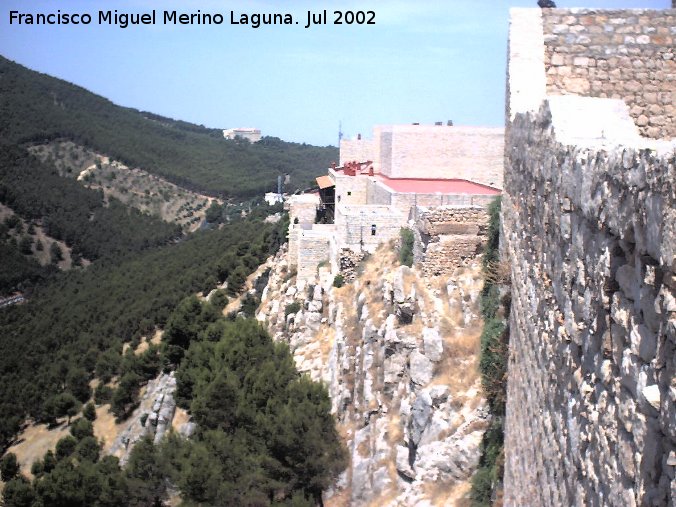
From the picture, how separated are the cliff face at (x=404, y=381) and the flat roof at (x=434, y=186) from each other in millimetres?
4027

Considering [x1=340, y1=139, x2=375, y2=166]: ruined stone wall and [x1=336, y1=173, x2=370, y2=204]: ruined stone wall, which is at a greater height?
[x1=340, y1=139, x2=375, y2=166]: ruined stone wall

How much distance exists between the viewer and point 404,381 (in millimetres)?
11047

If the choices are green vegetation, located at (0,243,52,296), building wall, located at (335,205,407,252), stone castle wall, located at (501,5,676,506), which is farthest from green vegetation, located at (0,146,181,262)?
stone castle wall, located at (501,5,676,506)

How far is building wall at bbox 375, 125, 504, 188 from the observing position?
907 inches

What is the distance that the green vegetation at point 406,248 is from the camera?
14453 millimetres

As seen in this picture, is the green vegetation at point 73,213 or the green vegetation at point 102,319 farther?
the green vegetation at point 73,213

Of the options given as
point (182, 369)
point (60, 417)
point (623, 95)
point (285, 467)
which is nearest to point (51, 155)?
point (60, 417)

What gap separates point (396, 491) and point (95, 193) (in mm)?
75759

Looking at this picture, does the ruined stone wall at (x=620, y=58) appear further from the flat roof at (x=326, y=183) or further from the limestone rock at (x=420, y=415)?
the flat roof at (x=326, y=183)

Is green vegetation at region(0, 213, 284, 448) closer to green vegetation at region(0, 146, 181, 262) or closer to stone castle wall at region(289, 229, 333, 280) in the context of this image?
stone castle wall at region(289, 229, 333, 280)

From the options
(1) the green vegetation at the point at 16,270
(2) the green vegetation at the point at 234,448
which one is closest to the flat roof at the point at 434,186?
(2) the green vegetation at the point at 234,448

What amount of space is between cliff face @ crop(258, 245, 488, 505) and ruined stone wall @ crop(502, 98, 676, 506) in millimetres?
4419

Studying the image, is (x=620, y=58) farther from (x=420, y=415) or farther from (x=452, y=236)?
(x=452, y=236)

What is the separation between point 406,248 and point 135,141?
315ft
